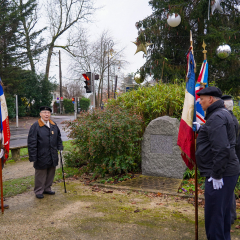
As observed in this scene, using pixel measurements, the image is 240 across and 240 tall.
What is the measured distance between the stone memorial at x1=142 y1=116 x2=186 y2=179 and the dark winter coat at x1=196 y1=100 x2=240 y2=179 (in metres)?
3.24

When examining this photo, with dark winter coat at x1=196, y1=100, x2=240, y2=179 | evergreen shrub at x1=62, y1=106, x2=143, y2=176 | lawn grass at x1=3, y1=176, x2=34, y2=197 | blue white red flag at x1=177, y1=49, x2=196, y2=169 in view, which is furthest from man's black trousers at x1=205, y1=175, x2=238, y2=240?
lawn grass at x1=3, y1=176, x2=34, y2=197

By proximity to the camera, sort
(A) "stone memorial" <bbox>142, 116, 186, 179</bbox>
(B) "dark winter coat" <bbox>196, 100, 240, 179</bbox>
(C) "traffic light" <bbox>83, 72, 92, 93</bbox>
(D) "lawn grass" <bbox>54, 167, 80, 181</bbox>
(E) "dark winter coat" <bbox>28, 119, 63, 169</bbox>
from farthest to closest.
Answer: (C) "traffic light" <bbox>83, 72, 92, 93</bbox> → (D) "lawn grass" <bbox>54, 167, 80, 181</bbox> → (A) "stone memorial" <bbox>142, 116, 186, 179</bbox> → (E) "dark winter coat" <bbox>28, 119, 63, 169</bbox> → (B) "dark winter coat" <bbox>196, 100, 240, 179</bbox>

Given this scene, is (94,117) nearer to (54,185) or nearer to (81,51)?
(54,185)

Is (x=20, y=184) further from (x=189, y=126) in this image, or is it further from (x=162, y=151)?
(x=189, y=126)

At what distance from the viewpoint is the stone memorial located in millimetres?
6012

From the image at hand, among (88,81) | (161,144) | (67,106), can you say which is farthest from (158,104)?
(67,106)

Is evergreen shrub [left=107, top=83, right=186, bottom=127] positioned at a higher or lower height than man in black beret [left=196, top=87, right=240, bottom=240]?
higher

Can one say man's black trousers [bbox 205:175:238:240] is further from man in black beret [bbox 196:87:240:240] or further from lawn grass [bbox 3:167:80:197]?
lawn grass [bbox 3:167:80:197]

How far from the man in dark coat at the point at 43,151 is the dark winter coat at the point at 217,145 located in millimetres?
3264

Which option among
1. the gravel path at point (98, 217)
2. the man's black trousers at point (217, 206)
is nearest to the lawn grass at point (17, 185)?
the gravel path at point (98, 217)

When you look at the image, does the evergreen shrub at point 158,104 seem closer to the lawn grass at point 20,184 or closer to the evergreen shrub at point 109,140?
the evergreen shrub at point 109,140

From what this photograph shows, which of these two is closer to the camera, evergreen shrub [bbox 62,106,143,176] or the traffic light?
evergreen shrub [bbox 62,106,143,176]

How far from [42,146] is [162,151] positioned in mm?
2878

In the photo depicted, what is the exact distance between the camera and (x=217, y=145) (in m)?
2.53
